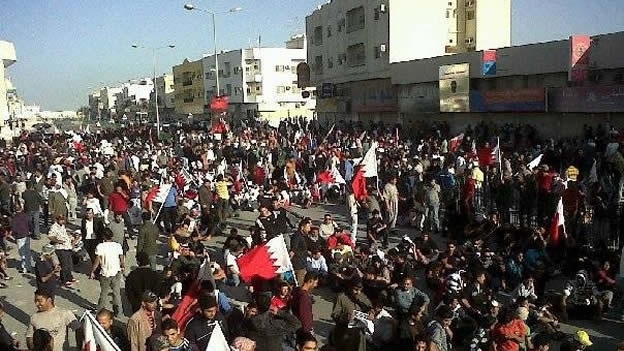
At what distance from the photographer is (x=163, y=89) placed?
4882 inches

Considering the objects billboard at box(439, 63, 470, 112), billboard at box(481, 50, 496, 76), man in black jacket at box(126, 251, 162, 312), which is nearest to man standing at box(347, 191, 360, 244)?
man in black jacket at box(126, 251, 162, 312)

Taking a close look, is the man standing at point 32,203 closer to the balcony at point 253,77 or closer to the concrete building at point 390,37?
the concrete building at point 390,37

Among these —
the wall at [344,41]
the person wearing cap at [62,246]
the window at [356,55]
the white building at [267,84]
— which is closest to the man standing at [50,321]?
the person wearing cap at [62,246]

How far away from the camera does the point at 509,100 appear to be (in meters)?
28.8

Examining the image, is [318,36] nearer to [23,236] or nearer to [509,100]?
[509,100]

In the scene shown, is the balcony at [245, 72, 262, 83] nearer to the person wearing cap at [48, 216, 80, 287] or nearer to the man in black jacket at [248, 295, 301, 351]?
the person wearing cap at [48, 216, 80, 287]

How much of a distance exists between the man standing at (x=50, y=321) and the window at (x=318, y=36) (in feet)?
157

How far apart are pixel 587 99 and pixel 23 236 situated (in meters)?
20.4

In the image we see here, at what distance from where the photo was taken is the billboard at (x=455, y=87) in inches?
1245

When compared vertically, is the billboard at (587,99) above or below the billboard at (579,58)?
below

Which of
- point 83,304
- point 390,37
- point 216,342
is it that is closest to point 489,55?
point 390,37

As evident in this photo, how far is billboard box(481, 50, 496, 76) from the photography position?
30105mm

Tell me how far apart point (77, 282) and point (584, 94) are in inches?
788

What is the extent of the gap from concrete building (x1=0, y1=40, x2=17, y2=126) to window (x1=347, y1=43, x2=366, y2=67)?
124 ft
